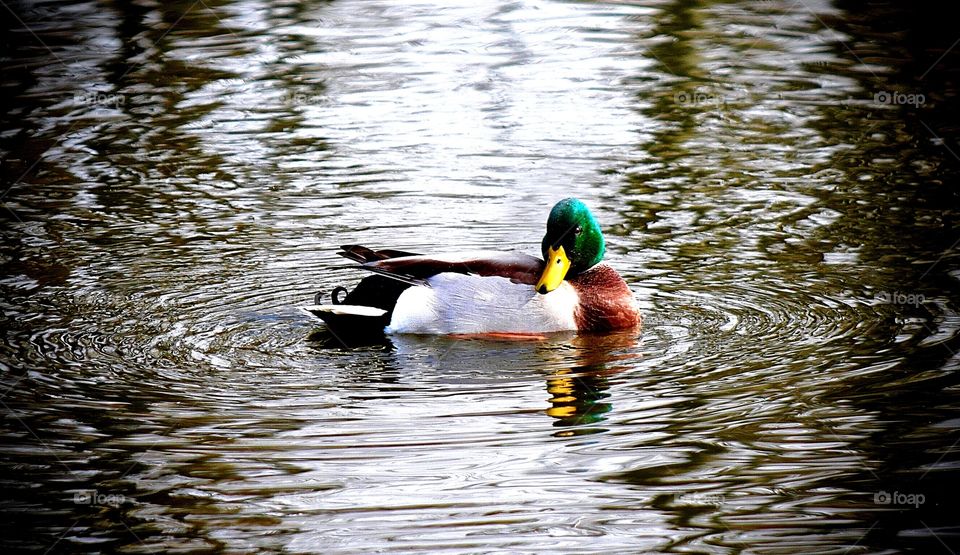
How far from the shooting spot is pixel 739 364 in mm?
6973

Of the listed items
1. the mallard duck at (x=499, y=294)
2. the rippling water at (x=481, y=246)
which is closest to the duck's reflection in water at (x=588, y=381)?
the rippling water at (x=481, y=246)

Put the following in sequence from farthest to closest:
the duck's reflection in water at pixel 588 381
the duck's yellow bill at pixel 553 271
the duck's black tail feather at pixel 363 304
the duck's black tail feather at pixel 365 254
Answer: the duck's black tail feather at pixel 365 254 → the duck's yellow bill at pixel 553 271 → the duck's black tail feather at pixel 363 304 → the duck's reflection in water at pixel 588 381

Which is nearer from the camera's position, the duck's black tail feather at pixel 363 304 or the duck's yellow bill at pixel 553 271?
the duck's black tail feather at pixel 363 304

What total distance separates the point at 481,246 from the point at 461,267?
1.29 meters

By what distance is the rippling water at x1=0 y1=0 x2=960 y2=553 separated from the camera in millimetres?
5422

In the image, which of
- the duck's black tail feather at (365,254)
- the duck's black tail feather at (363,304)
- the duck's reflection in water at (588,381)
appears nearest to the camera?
the duck's reflection in water at (588,381)

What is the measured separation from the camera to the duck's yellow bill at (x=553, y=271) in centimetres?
778

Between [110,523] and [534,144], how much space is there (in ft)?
21.8

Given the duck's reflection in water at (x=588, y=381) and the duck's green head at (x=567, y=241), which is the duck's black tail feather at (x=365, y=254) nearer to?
the duck's green head at (x=567, y=241)

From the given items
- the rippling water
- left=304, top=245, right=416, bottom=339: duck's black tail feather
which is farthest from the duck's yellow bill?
left=304, top=245, right=416, bottom=339: duck's black tail feather

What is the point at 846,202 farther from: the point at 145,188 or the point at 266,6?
the point at 266,6

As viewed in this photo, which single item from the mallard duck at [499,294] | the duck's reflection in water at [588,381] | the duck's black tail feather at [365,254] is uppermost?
the duck's black tail feather at [365,254]

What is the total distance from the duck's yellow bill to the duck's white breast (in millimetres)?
93

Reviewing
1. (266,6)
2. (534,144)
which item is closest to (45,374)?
(534,144)
